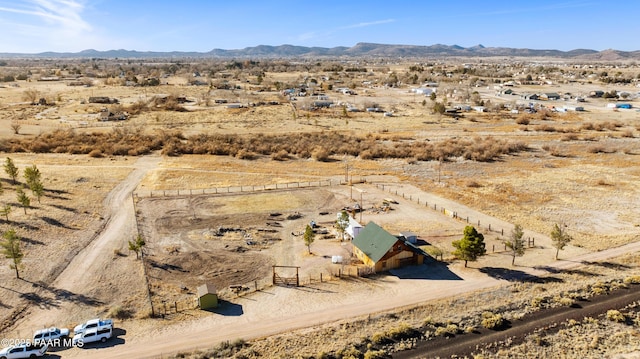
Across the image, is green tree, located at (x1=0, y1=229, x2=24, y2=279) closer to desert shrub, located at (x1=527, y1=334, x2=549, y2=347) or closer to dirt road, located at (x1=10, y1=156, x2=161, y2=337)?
dirt road, located at (x1=10, y1=156, x2=161, y2=337)

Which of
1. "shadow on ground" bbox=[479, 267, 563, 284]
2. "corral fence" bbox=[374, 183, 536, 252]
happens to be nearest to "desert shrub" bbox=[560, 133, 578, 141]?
"corral fence" bbox=[374, 183, 536, 252]

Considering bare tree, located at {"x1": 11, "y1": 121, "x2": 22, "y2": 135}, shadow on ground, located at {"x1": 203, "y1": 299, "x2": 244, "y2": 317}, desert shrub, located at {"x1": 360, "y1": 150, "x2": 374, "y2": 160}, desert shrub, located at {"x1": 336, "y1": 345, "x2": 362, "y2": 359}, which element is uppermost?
bare tree, located at {"x1": 11, "y1": 121, "x2": 22, "y2": 135}

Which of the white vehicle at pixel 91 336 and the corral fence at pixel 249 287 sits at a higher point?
the white vehicle at pixel 91 336

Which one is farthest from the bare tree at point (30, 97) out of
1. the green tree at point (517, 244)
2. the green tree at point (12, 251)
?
the green tree at point (517, 244)

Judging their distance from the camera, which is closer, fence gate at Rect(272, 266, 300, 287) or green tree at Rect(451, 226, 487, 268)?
fence gate at Rect(272, 266, 300, 287)

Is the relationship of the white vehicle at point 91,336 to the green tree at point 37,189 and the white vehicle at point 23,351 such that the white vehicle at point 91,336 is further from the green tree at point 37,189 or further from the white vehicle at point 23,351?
the green tree at point 37,189

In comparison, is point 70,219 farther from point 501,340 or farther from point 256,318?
point 501,340
